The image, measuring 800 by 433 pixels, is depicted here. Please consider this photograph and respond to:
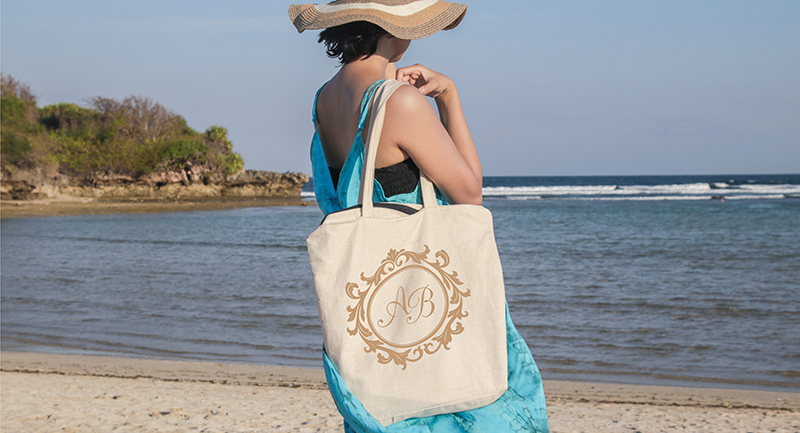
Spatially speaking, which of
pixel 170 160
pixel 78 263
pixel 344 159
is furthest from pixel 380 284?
pixel 170 160

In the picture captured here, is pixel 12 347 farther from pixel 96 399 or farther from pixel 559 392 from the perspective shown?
pixel 559 392

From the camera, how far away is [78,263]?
45.6ft

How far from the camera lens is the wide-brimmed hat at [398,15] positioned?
48.9 inches

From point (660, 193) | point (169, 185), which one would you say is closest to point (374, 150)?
point (169, 185)

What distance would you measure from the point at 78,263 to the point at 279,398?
35.6 ft

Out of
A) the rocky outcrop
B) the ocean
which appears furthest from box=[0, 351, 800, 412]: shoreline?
the rocky outcrop

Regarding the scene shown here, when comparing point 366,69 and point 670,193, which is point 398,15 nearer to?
point 366,69

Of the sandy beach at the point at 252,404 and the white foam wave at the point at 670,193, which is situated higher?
the white foam wave at the point at 670,193

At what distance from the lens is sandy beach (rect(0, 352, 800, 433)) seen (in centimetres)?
441

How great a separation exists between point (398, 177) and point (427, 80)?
0.96 feet

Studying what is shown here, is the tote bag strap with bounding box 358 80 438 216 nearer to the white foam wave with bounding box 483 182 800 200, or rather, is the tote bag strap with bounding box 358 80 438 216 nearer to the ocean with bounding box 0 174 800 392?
the ocean with bounding box 0 174 800 392

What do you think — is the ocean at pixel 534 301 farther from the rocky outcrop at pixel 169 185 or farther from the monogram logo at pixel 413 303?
the rocky outcrop at pixel 169 185

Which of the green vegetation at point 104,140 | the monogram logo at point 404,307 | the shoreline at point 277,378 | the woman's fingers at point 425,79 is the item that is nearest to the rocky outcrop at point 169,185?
the green vegetation at point 104,140

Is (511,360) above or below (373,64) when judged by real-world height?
below
